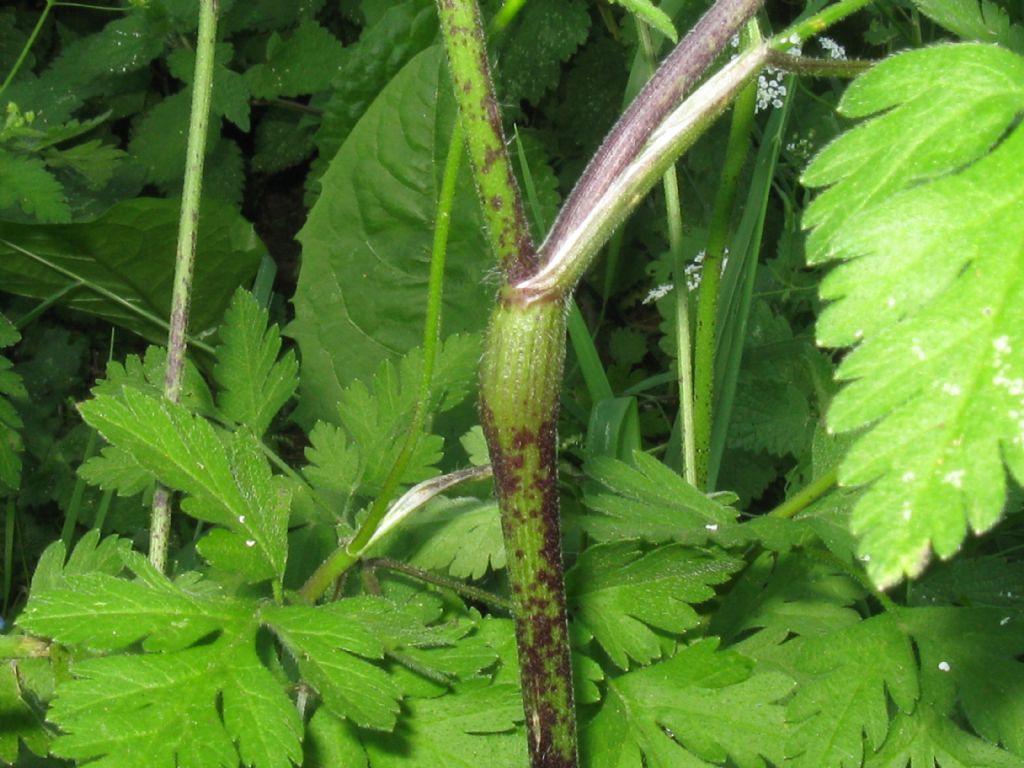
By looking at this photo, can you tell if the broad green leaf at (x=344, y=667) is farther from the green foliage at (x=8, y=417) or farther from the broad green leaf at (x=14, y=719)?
the green foliage at (x=8, y=417)

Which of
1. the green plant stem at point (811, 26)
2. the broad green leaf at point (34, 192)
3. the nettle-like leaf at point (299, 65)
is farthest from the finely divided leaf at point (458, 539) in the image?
the nettle-like leaf at point (299, 65)

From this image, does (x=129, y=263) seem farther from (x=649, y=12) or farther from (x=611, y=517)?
(x=649, y=12)

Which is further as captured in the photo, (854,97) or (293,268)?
(293,268)

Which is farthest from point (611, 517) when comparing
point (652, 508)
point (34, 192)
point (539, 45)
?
point (539, 45)

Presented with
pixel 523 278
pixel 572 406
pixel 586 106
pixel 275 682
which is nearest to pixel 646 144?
pixel 523 278

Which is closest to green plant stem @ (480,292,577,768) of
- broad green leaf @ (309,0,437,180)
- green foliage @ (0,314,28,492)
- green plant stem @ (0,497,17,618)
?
green foliage @ (0,314,28,492)

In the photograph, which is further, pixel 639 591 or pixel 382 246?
pixel 382 246

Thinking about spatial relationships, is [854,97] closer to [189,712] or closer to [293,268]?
[189,712]
